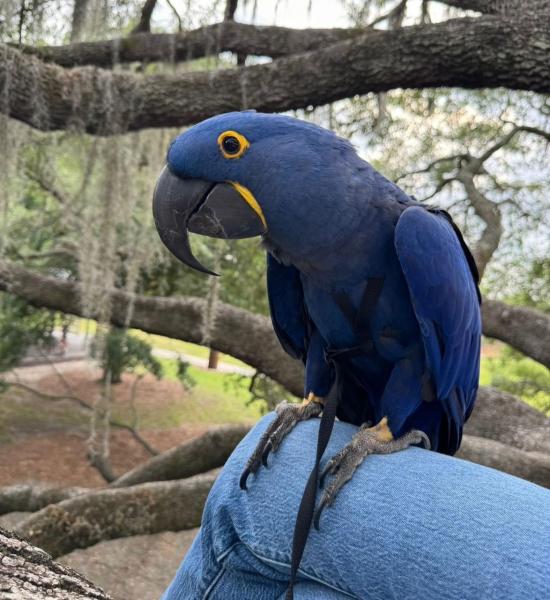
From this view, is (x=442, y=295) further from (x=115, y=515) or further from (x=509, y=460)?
(x=115, y=515)

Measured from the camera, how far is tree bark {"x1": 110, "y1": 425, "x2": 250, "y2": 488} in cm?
296

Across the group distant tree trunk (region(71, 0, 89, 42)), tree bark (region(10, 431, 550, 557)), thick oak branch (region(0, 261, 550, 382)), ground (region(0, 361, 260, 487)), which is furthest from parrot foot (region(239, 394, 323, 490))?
A: ground (region(0, 361, 260, 487))

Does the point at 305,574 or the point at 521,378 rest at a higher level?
the point at 305,574

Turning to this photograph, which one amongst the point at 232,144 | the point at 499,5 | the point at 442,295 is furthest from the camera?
the point at 499,5

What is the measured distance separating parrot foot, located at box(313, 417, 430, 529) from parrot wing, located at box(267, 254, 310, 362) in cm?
26

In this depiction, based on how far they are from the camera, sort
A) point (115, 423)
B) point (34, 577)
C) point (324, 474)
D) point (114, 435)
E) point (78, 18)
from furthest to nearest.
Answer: point (114, 435) < point (115, 423) < point (78, 18) < point (324, 474) < point (34, 577)

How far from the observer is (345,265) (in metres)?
0.99

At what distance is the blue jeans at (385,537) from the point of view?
565 millimetres

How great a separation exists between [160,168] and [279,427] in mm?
2849

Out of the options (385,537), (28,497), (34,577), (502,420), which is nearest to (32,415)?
(28,497)

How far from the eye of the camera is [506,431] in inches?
111

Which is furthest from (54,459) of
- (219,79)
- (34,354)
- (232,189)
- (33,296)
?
(232,189)

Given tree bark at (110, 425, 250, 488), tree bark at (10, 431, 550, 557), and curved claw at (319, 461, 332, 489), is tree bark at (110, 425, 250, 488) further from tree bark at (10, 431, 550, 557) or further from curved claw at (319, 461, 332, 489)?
curved claw at (319, 461, 332, 489)

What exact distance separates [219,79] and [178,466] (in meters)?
1.91
